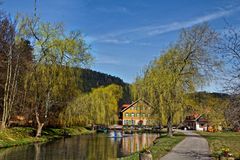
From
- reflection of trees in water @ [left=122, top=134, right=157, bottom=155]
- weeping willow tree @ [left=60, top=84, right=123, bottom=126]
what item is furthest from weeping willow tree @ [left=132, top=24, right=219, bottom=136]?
weeping willow tree @ [left=60, top=84, right=123, bottom=126]

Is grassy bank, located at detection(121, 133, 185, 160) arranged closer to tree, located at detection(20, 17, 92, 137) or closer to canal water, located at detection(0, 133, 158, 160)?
canal water, located at detection(0, 133, 158, 160)

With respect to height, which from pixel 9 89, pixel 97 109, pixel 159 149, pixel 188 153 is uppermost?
pixel 9 89

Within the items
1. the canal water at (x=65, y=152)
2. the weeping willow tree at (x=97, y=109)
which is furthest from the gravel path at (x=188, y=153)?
the weeping willow tree at (x=97, y=109)

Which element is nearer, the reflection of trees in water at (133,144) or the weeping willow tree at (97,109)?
the reflection of trees in water at (133,144)

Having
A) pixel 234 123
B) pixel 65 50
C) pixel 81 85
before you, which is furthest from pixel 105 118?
pixel 234 123

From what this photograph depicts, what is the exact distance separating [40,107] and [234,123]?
2873 cm

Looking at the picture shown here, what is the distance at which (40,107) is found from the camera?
1580 inches

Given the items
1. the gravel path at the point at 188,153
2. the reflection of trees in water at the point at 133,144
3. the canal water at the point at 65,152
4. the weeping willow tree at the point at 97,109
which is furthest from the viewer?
the weeping willow tree at the point at 97,109

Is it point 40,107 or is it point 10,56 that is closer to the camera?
point 10,56

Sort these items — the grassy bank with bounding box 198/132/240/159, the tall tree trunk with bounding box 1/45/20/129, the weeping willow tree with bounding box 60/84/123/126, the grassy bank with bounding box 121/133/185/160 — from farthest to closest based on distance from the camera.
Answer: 1. the weeping willow tree with bounding box 60/84/123/126
2. the tall tree trunk with bounding box 1/45/20/129
3. the grassy bank with bounding box 198/132/240/159
4. the grassy bank with bounding box 121/133/185/160

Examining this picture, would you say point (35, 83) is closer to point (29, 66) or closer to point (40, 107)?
point (29, 66)

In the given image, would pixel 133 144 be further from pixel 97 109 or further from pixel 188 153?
pixel 97 109

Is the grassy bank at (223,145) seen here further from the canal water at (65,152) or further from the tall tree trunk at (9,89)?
the tall tree trunk at (9,89)

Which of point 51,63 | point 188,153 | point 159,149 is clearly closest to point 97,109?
point 51,63
